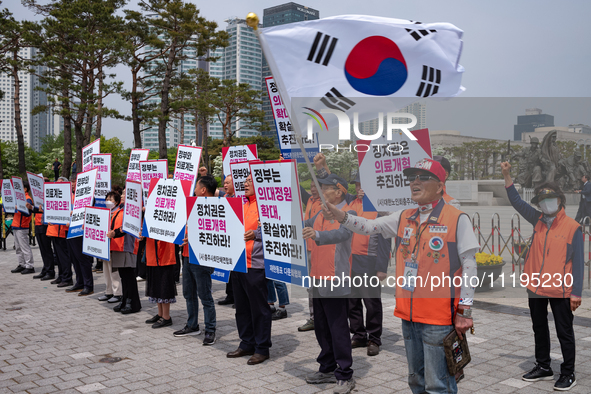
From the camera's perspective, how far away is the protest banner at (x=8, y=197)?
44.6ft

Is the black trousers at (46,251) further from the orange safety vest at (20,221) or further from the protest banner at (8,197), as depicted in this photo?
the protest banner at (8,197)

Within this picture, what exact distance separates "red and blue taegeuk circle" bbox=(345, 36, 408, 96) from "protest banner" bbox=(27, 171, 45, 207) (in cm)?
1001

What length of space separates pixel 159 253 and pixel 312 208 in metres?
2.84

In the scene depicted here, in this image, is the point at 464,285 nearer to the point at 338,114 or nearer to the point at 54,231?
the point at 338,114

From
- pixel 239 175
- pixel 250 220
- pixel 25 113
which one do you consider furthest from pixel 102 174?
pixel 25 113

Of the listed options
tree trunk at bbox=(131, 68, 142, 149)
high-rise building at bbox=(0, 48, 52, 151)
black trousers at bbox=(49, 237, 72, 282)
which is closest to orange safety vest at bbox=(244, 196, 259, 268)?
black trousers at bbox=(49, 237, 72, 282)

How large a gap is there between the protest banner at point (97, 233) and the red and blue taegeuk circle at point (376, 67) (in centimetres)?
600

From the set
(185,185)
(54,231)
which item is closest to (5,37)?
(54,231)

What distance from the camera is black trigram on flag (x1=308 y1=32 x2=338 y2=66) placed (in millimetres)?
4129

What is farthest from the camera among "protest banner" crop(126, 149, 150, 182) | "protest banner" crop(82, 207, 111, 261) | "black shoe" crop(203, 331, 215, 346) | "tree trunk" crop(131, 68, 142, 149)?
"tree trunk" crop(131, 68, 142, 149)

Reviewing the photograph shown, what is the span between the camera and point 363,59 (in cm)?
415

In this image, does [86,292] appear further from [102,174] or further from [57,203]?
[102,174]

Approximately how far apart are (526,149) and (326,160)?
1.83 meters

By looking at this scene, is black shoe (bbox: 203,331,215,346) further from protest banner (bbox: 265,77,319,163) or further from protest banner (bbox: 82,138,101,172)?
protest banner (bbox: 82,138,101,172)
